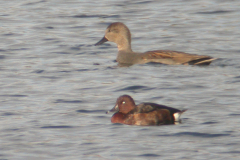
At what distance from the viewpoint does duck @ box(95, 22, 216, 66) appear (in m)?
12.5

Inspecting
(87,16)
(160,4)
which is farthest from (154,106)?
(160,4)

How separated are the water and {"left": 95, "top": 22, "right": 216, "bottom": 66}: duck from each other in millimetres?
187

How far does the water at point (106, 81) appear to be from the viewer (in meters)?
7.61

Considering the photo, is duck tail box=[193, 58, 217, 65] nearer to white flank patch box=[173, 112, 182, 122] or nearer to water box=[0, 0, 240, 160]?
water box=[0, 0, 240, 160]

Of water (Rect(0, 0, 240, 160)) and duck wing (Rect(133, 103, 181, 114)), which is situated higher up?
duck wing (Rect(133, 103, 181, 114))

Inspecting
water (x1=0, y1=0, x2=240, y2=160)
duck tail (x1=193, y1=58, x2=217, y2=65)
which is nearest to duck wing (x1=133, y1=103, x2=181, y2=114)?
water (x1=0, y1=0, x2=240, y2=160)

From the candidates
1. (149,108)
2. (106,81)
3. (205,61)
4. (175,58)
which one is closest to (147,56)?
(175,58)

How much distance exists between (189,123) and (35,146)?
225cm

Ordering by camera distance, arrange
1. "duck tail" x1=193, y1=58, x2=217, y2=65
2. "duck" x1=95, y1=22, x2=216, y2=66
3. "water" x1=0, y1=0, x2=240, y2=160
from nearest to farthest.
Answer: "water" x1=0, y1=0, x2=240, y2=160 < "duck tail" x1=193, y1=58, x2=217, y2=65 < "duck" x1=95, y1=22, x2=216, y2=66

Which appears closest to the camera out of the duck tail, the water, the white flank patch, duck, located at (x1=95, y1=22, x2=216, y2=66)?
the water

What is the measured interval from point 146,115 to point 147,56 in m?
4.47

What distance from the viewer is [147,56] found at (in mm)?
12883

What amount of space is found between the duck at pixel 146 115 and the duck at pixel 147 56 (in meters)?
4.08

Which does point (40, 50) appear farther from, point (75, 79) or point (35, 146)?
point (35, 146)
